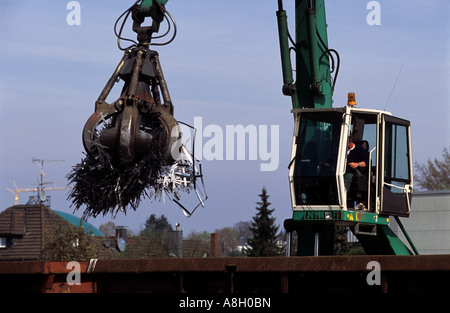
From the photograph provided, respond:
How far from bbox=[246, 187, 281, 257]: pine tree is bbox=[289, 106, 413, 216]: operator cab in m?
38.8

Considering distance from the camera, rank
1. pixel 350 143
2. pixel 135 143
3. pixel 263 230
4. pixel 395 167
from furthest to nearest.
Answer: pixel 263 230
pixel 395 167
pixel 350 143
pixel 135 143

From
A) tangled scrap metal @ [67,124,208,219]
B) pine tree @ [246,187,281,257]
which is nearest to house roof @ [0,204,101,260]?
pine tree @ [246,187,281,257]

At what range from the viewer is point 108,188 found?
9555 millimetres

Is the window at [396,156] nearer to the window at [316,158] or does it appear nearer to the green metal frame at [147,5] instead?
the window at [316,158]

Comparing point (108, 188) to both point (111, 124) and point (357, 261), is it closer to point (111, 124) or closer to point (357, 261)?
point (111, 124)

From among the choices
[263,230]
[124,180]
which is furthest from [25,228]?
[124,180]

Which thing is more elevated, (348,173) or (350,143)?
(350,143)

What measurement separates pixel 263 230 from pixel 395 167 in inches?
1600

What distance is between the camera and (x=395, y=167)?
10672 millimetres

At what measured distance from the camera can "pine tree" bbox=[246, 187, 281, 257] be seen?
49.3 metres

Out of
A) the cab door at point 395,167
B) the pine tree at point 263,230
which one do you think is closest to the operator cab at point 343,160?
the cab door at point 395,167

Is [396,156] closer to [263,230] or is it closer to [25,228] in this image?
[263,230]

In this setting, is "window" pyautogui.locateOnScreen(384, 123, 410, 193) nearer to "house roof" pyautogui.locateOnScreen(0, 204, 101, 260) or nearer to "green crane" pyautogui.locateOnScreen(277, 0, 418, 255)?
"green crane" pyautogui.locateOnScreen(277, 0, 418, 255)
